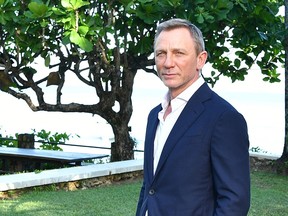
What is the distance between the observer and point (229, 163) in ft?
6.25

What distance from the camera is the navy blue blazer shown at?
1.91 meters

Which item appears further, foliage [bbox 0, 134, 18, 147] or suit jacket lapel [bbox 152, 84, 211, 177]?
foliage [bbox 0, 134, 18, 147]

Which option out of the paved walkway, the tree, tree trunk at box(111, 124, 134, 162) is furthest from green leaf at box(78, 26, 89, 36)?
tree trunk at box(111, 124, 134, 162)

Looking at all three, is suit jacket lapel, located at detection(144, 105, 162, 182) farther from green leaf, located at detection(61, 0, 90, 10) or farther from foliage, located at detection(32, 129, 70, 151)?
foliage, located at detection(32, 129, 70, 151)

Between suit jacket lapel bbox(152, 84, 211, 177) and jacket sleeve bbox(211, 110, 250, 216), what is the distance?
0.38 feet

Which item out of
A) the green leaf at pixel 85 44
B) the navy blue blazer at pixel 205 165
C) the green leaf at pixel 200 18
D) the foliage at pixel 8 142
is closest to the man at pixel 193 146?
the navy blue blazer at pixel 205 165

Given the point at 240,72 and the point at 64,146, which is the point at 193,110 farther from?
the point at 64,146

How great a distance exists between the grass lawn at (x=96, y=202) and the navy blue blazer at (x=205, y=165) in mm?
3848

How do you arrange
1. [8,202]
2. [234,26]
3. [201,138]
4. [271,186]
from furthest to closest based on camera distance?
[234,26] < [271,186] < [8,202] < [201,138]

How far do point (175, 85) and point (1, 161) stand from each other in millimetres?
9024

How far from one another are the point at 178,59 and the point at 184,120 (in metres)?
0.23

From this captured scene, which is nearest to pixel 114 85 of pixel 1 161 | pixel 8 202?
pixel 1 161

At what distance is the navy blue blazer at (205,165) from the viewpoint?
1.91m

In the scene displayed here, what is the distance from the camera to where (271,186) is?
7867 mm
